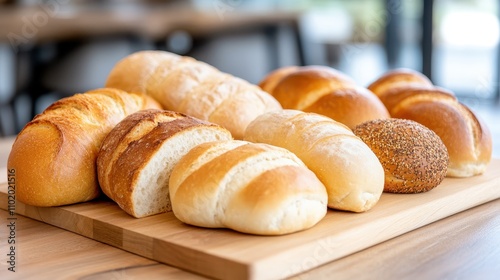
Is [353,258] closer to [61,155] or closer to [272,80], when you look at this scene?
[61,155]

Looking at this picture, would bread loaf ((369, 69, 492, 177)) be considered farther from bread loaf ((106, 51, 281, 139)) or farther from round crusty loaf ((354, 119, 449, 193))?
bread loaf ((106, 51, 281, 139))

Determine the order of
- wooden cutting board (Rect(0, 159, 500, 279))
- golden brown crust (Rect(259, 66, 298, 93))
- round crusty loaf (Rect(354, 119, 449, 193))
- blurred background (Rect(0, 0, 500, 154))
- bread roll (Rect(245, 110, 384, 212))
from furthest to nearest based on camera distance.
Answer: blurred background (Rect(0, 0, 500, 154))
golden brown crust (Rect(259, 66, 298, 93))
round crusty loaf (Rect(354, 119, 449, 193))
bread roll (Rect(245, 110, 384, 212))
wooden cutting board (Rect(0, 159, 500, 279))

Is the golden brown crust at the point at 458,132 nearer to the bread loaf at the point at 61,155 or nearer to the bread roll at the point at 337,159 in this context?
the bread roll at the point at 337,159

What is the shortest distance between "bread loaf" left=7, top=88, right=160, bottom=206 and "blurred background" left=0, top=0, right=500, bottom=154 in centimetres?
267

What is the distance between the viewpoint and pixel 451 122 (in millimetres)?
1591

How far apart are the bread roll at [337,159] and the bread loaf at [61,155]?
0.37 m

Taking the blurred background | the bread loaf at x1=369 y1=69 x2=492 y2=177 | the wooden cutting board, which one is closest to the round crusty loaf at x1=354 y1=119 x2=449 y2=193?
the wooden cutting board

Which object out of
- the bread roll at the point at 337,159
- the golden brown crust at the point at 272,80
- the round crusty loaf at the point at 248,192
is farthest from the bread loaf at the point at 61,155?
the golden brown crust at the point at 272,80

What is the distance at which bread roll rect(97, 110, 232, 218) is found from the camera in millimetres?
1242

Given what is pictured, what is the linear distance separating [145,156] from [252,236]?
277mm

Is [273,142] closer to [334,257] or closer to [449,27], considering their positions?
[334,257]

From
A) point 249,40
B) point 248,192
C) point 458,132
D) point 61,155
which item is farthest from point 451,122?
point 249,40

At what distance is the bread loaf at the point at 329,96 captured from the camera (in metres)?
1.64

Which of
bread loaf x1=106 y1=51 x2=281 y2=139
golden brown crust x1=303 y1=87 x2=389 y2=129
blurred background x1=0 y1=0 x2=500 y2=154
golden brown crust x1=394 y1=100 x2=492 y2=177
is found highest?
bread loaf x1=106 y1=51 x2=281 y2=139
